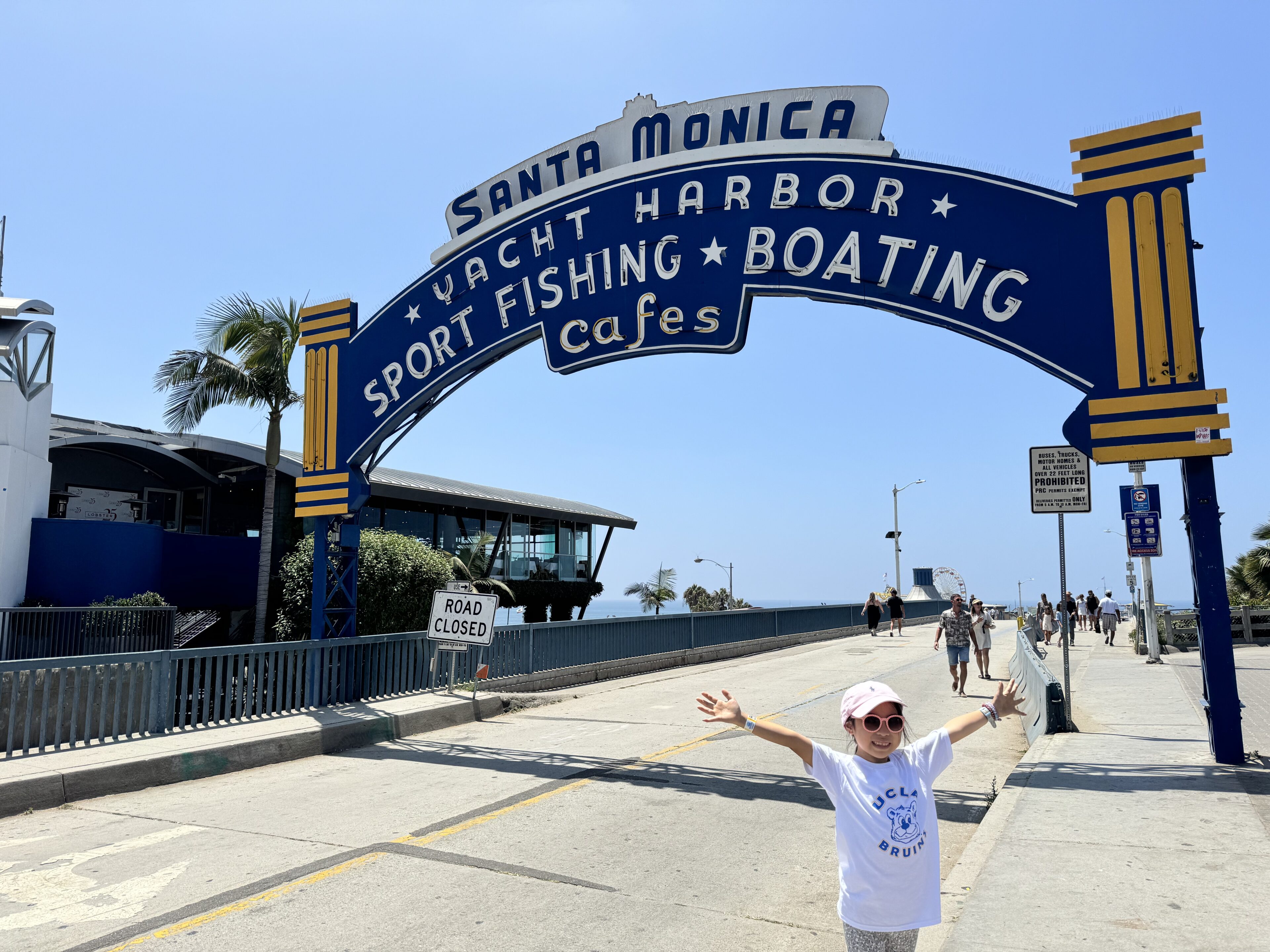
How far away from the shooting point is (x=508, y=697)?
15.4m

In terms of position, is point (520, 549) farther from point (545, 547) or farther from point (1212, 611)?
point (1212, 611)

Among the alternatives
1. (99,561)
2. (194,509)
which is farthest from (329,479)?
(194,509)

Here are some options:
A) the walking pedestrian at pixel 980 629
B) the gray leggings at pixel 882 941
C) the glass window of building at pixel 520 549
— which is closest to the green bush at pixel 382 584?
the walking pedestrian at pixel 980 629

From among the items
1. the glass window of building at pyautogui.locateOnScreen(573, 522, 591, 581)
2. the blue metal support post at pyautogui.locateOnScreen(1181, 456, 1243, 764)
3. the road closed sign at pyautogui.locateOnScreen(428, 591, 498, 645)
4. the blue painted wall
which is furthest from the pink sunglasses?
the glass window of building at pyautogui.locateOnScreen(573, 522, 591, 581)

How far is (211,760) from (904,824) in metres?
8.78

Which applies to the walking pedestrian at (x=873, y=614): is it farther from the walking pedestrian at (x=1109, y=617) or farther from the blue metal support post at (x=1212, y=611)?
the blue metal support post at (x=1212, y=611)

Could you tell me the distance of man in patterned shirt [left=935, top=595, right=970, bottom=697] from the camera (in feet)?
52.2

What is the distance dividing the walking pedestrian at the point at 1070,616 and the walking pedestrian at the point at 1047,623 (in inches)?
27.2

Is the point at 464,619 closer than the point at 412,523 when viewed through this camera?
Yes

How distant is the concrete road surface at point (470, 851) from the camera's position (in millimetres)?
5066

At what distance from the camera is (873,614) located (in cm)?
3278

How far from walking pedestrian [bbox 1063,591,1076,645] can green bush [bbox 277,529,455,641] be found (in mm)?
12051

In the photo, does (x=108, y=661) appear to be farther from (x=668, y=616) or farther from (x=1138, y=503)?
(x=1138, y=503)

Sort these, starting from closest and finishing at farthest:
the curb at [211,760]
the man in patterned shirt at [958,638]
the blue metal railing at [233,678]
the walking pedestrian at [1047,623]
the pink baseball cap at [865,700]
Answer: the pink baseball cap at [865,700] < the curb at [211,760] < the blue metal railing at [233,678] < the man in patterned shirt at [958,638] < the walking pedestrian at [1047,623]
